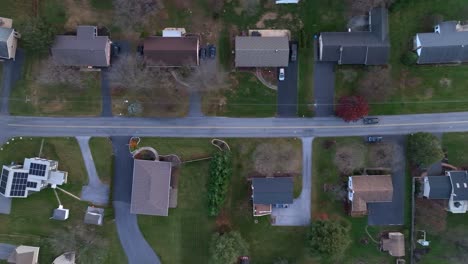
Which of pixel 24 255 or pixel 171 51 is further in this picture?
pixel 24 255

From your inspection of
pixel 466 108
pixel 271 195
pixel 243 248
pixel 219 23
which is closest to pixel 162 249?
pixel 243 248

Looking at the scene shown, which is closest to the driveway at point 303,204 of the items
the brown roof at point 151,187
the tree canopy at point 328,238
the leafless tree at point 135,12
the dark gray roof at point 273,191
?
the dark gray roof at point 273,191

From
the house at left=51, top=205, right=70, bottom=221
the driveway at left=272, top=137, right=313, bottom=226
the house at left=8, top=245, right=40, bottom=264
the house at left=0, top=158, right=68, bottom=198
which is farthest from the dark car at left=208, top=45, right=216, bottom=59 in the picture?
the house at left=8, top=245, right=40, bottom=264

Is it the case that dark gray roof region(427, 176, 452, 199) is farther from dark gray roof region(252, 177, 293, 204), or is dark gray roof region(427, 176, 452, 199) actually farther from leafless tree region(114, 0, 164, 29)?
leafless tree region(114, 0, 164, 29)

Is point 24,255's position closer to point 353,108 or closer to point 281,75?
point 281,75

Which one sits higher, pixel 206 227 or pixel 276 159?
pixel 276 159

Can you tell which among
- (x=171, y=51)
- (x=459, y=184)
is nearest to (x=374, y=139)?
(x=459, y=184)
